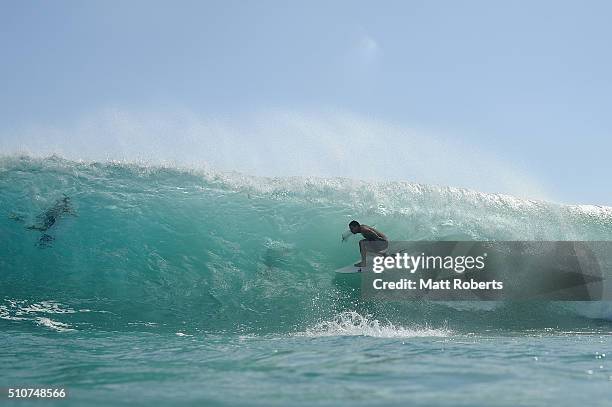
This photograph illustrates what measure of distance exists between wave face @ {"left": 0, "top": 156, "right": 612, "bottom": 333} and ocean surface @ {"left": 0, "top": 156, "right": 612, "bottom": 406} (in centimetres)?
4

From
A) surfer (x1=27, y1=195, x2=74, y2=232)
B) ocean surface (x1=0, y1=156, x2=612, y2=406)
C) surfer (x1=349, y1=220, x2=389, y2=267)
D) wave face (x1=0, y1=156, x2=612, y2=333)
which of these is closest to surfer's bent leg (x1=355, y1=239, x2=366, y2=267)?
surfer (x1=349, y1=220, x2=389, y2=267)

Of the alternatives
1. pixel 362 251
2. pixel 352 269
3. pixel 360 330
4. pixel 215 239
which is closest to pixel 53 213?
pixel 215 239

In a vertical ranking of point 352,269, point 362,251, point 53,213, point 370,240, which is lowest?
point 352,269

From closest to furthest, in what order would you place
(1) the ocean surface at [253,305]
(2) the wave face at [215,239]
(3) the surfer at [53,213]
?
(1) the ocean surface at [253,305] < (2) the wave face at [215,239] < (3) the surfer at [53,213]

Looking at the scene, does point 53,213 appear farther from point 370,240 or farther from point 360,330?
point 360,330

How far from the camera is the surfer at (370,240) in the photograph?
11953mm

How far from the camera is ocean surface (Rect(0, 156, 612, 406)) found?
16.2 feet

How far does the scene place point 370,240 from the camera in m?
12.2

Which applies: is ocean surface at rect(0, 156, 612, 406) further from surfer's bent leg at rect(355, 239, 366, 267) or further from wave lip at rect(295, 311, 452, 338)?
surfer's bent leg at rect(355, 239, 366, 267)

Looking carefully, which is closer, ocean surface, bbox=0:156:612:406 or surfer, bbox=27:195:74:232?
ocean surface, bbox=0:156:612:406

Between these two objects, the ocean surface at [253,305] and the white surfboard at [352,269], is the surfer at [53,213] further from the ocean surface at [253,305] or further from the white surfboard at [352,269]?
the white surfboard at [352,269]

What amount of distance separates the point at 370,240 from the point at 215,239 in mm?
3714

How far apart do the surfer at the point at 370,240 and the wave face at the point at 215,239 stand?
904 mm

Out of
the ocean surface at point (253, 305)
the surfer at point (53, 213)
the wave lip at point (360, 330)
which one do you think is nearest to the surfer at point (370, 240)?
the ocean surface at point (253, 305)
